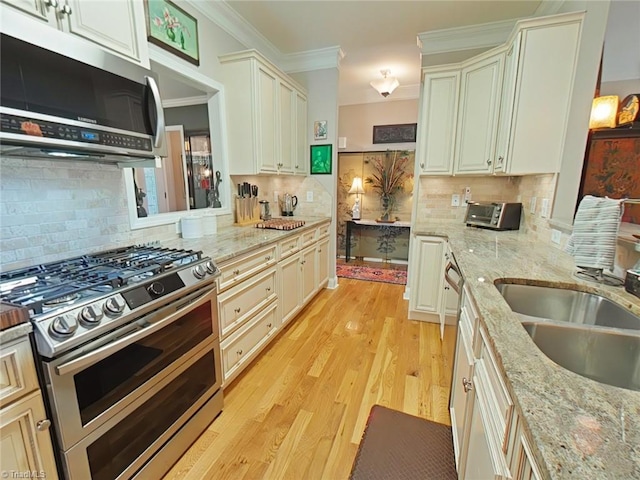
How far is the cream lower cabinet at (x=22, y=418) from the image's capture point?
0.82 metres

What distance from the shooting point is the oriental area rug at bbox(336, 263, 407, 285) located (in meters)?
4.23

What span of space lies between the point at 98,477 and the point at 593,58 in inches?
131

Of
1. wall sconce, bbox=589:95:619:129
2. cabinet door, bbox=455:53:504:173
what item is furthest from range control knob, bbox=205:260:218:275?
wall sconce, bbox=589:95:619:129

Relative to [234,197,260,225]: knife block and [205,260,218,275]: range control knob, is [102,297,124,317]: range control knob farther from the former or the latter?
[234,197,260,225]: knife block

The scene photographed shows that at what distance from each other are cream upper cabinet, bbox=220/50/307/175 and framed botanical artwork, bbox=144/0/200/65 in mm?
336

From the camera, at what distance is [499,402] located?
0.79 meters

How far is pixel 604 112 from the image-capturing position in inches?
72.1

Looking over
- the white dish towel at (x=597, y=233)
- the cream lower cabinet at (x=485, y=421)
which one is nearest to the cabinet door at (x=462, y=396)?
the cream lower cabinet at (x=485, y=421)

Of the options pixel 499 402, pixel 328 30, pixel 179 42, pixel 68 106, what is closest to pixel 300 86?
pixel 328 30

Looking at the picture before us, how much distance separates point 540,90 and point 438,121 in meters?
0.89

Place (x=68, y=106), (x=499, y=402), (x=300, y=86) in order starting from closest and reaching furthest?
(x=499, y=402)
(x=68, y=106)
(x=300, y=86)

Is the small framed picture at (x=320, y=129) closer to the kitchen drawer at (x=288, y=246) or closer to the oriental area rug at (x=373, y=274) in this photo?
the kitchen drawer at (x=288, y=246)

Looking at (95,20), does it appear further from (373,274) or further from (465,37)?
(373,274)

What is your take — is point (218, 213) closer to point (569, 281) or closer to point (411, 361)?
point (411, 361)
